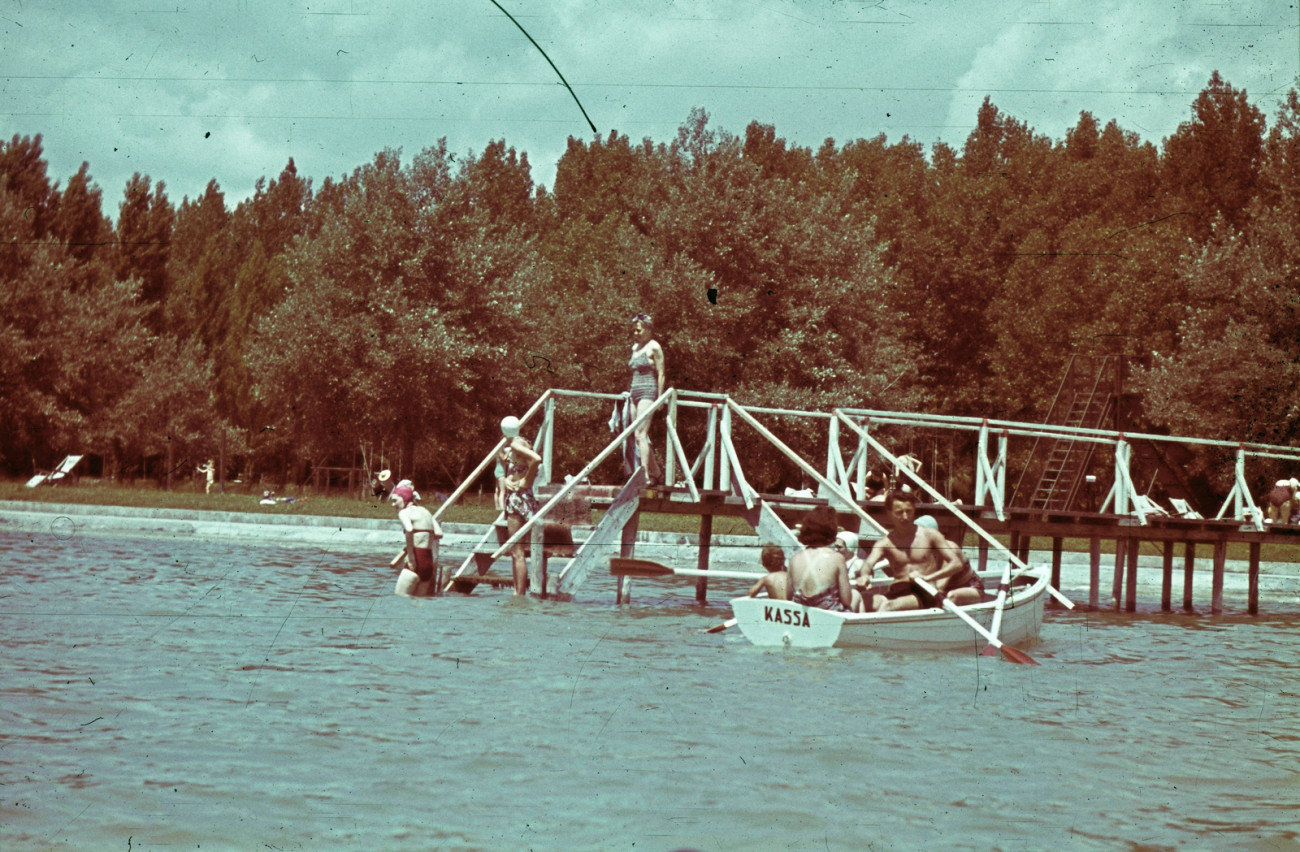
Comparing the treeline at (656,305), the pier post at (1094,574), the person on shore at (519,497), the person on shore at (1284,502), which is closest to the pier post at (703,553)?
the person on shore at (519,497)

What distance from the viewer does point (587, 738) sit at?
9.21m

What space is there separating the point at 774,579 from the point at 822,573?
93 centimetres

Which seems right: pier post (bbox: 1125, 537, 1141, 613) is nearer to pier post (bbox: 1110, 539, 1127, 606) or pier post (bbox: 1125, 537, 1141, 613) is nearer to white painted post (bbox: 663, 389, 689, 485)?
pier post (bbox: 1110, 539, 1127, 606)

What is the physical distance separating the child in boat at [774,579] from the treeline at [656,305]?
2248 cm

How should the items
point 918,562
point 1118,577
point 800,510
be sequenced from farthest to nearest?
1. point 1118,577
2. point 800,510
3. point 918,562

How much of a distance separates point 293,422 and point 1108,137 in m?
31.8

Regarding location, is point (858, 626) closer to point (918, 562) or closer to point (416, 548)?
point (918, 562)

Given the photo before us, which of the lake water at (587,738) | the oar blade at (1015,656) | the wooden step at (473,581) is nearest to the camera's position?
the lake water at (587,738)

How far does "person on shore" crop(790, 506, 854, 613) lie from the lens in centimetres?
1405

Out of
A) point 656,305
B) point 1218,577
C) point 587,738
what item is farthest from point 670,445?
point 656,305

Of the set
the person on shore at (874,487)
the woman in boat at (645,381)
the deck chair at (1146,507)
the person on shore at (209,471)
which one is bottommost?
the person on shore at (209,471)

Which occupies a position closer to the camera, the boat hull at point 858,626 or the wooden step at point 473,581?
the boat hull at point 858,626

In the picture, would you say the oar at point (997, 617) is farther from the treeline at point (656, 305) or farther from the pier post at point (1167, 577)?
the treeline at point (656, 305)

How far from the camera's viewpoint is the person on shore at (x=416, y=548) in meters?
17.2
